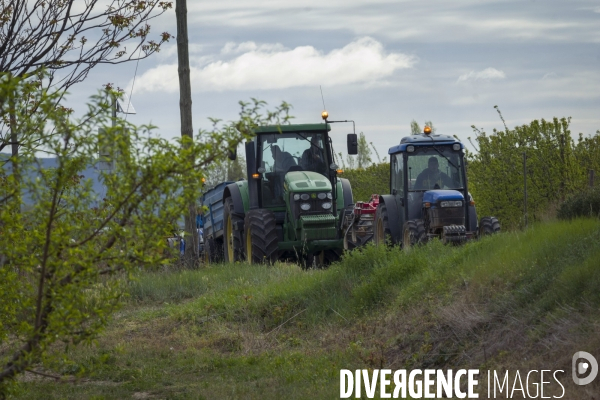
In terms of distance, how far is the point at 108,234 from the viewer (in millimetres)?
5477

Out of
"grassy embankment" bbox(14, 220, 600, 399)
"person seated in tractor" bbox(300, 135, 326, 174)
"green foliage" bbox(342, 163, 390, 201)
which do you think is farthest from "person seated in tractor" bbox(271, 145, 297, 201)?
"green foliage" bbox(342, 163, 390, 201)

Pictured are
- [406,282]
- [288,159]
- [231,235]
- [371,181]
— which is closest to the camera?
[406,282]

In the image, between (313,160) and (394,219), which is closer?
(394,219)

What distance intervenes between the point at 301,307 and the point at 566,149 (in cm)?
1352

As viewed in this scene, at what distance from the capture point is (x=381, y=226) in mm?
15211

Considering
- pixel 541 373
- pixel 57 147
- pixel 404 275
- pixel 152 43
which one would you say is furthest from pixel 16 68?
pixel 541 373

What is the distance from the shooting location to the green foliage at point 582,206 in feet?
36.0

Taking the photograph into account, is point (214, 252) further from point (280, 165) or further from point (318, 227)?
point (318, 227)

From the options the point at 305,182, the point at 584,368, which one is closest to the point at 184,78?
the point at 305,182

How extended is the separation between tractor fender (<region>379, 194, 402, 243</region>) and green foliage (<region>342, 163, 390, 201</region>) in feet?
57.7

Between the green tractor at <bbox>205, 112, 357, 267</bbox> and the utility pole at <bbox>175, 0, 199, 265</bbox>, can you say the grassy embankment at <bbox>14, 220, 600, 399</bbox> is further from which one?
the utility pole at <bbox>175, 0, 199, 265</bbox>

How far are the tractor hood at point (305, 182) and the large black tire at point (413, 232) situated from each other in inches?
95.9

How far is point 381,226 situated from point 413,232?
1.43m

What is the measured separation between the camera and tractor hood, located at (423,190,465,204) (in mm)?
13750
